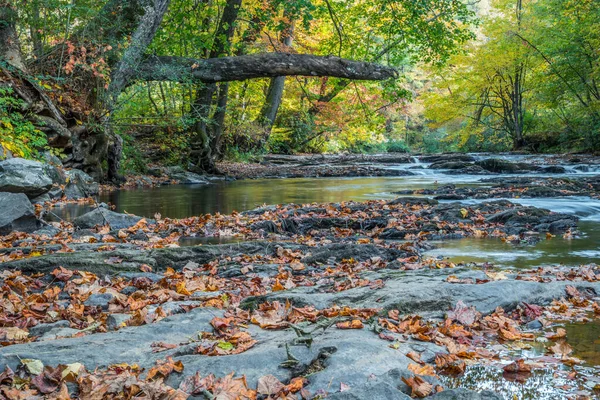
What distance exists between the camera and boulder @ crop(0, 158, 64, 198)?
7.66m

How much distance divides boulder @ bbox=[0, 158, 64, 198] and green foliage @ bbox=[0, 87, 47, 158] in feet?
2.31

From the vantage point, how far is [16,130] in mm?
9188

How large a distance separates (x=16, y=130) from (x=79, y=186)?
2.14m

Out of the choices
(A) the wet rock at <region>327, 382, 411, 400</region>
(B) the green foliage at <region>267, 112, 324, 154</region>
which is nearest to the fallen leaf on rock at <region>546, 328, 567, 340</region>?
(A) the wet rock at <region>327, 382, 411, 400</region>

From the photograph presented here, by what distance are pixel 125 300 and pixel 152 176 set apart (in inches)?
522

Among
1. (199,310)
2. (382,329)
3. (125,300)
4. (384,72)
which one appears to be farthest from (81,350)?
(384,72)

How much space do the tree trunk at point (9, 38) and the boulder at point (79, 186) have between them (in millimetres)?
2375

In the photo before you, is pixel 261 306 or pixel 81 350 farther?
pixel 261 306

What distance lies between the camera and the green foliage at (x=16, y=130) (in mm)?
8672

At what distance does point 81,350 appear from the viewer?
232cm

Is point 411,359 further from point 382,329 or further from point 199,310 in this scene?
point 199,310

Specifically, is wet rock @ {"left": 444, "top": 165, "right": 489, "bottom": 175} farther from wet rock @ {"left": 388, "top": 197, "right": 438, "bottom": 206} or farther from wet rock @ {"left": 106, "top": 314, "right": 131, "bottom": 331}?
wet rock @ {"left": 106, "top": 314, "right": 131, "bottom": 331}

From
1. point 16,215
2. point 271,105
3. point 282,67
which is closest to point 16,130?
point 16,215

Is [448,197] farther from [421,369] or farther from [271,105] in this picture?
[271,105]
